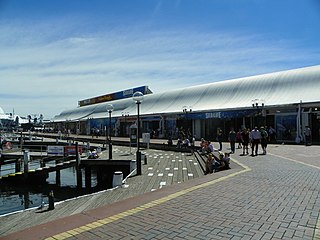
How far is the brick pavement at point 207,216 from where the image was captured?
4.67 metres

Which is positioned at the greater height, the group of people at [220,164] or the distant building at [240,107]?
the distant building at [240,107]

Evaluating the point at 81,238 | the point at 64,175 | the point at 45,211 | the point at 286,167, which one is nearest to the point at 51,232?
the point at 81,238

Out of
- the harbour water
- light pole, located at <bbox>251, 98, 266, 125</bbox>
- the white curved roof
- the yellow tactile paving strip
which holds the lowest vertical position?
the harbour water

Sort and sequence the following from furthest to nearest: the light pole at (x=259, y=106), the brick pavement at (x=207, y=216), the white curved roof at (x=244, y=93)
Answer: the light pole at (x=259, y=106) < the white curved roof at (x=244, y=93) < the brick pavement at (x=207, y=216)

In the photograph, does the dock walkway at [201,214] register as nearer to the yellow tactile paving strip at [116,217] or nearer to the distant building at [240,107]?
the yellow tactile paving strip at [116,217]

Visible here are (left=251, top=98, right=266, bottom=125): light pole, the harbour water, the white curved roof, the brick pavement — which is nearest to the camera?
the brick pavement

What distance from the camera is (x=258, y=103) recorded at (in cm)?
2875

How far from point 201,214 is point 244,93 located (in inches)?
1141

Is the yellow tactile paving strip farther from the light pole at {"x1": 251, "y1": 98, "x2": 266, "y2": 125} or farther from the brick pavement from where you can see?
the light pole at {"x1": 251, "y1": 98, "x2": 266, "y2": 125}

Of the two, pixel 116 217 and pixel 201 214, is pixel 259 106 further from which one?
pixel 116 217

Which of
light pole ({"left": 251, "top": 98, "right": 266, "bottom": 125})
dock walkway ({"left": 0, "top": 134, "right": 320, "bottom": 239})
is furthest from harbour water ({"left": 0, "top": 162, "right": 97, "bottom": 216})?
light pole ({"left": 251, "top": 98, "right": 266, "bottom": 125})

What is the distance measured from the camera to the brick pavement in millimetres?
4672

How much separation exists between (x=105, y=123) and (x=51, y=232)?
1888 inches

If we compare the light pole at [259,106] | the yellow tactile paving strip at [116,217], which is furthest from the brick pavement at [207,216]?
the light pole at [259,106]
